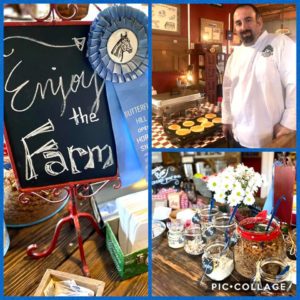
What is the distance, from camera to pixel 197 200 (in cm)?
129

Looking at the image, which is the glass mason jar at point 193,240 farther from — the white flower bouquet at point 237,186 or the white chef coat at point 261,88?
the white chef coat at point 261,88

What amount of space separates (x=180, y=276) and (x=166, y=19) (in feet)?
2.47

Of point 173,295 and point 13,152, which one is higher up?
point 13,152

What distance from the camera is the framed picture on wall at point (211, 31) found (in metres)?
0.93

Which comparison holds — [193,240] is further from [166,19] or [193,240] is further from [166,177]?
[166,19]

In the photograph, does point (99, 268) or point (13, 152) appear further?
point (99, 268)

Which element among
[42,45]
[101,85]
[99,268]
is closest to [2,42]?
[42,45]

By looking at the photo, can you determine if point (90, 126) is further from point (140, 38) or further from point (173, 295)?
point (173, 295)

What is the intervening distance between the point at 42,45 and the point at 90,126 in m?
0.28

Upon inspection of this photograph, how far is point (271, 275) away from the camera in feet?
2.99

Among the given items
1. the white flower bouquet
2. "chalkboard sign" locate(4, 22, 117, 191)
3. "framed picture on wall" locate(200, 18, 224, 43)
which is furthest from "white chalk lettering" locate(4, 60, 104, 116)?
the white flower bouquet

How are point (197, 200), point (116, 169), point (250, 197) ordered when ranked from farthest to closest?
point (197, 200), point (116, 169), point (250, 197)

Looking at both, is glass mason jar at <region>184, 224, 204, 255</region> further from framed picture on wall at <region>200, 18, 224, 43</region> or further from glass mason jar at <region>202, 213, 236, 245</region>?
framed picture on wall at <region>200, 18, 224, 43</region>

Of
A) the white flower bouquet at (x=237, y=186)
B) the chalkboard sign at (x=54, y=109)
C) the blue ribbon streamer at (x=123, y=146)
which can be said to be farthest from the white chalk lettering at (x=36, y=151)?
the white flower bouquet at (x=237, y=186)
